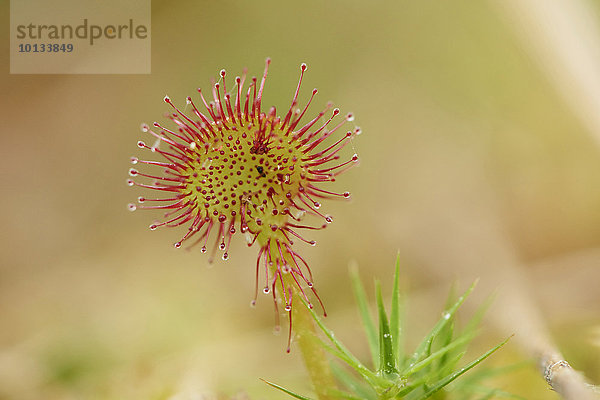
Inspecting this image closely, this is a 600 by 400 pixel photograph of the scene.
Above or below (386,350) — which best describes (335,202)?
above

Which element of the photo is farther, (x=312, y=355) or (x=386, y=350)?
(x=312, y=355)

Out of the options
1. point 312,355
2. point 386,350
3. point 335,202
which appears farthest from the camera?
point 335,202

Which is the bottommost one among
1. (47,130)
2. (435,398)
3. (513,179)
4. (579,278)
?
(435,398)

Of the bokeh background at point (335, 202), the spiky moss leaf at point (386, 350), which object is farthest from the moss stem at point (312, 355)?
the bokeh background at point (335, 202)

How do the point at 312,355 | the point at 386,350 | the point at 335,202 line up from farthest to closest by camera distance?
the point at 335,202 → the point at 312,355 → the point at 386,350

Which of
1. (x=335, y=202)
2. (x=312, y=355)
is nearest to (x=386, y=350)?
(x=312, y=355)

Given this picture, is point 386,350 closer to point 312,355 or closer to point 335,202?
point 312,355

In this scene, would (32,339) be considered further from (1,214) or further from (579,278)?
(579,278)

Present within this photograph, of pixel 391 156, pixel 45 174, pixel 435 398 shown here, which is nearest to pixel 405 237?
pixel 391 156

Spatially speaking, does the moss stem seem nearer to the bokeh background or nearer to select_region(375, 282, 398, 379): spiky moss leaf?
select_region(375, 282, 398, 379): spiky moss leaf

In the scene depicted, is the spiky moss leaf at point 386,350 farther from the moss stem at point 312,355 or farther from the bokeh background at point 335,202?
the bokeh background at point 335,202
